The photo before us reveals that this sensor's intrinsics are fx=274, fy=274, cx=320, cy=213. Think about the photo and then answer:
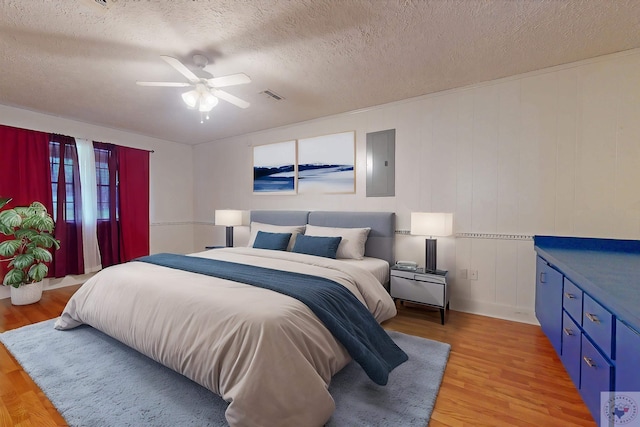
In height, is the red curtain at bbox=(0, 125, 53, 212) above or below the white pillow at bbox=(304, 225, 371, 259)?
above

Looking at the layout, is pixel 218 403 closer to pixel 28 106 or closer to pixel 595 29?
pixel 595 29

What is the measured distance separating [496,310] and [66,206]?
575cm

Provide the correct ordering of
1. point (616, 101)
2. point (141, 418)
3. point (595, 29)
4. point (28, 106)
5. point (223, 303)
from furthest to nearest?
1. point (28, 106)
2. point (616, 101)
3. point (595, 29)
4. point (223, 303)
5. point (141, 418)

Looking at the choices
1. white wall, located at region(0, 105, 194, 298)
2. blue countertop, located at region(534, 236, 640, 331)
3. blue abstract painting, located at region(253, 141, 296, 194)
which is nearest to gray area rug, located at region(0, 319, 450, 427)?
blue countertop, located at region(534, 236, 640, 331)

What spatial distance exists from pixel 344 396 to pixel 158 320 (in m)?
1.30

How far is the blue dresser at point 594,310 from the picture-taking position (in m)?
1.12

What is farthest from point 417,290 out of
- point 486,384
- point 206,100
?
point 206,100

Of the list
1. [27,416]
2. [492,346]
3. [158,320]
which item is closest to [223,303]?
[158,320]

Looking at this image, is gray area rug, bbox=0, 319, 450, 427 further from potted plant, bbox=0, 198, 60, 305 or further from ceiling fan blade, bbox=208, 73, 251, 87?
ceiling fan blade, bbox=208, 73, 251, 87

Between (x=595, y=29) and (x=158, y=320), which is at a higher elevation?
(x=595, y=29)

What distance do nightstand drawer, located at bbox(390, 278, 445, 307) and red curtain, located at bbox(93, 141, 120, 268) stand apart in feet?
14.4

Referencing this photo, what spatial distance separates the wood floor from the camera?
154cm

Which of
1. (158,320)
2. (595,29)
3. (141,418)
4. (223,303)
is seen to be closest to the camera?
(141,418)

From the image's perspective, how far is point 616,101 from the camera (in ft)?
7.82
